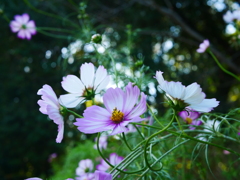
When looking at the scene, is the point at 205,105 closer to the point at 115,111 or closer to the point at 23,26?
the point at 115,111

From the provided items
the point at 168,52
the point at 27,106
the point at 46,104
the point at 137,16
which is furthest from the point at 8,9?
the point at 46,104

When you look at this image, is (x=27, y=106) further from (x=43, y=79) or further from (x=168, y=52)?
(x=168, y=52)

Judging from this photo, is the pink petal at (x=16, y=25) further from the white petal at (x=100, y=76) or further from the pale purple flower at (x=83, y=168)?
the white petal at (x=100, y=76)

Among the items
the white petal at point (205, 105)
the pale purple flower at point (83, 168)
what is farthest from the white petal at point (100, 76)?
the pale purple flower at point (83, 168)

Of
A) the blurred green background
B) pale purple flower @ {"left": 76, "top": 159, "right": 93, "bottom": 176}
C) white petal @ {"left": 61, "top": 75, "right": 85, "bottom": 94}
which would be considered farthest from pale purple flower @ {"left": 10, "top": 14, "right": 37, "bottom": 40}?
the blurred green background

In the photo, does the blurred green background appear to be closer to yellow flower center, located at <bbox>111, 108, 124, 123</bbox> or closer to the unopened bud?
the unopened bud
